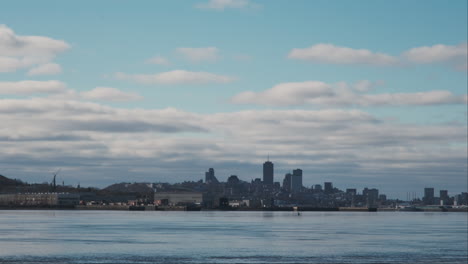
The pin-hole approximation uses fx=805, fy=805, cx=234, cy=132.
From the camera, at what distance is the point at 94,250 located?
83.8 meters

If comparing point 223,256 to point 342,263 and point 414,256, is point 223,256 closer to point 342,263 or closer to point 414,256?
point 342,263

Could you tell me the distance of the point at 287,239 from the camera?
359ft

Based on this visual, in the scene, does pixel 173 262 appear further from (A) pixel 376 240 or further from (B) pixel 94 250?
(A) pixel 376 240

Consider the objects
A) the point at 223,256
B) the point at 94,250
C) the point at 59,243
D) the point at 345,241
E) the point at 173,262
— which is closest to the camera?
the point at 173,262

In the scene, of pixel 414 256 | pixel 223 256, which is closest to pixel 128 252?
pixel 223 256

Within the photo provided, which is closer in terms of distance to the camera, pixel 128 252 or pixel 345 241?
pixel 128 252

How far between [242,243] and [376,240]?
21.6 m

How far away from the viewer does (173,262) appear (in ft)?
235

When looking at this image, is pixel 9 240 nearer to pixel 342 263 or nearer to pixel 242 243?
pixel 242 243

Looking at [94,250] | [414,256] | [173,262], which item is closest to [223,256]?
[173,262]

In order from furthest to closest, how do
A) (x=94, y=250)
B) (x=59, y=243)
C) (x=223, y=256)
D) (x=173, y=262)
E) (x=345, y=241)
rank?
(x=345, y=241), (x=59, y=243), (x=94, y=250), (x=223, y=256), (x=173, y=262)

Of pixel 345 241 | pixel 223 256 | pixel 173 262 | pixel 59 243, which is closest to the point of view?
pixel 173 262

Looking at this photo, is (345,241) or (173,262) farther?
(345,241)

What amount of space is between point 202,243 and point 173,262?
84.2 ft
